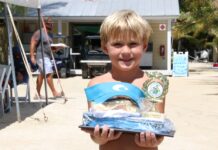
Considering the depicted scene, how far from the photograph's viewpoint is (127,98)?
95.6 inches

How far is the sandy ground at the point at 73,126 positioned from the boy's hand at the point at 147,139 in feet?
13.0

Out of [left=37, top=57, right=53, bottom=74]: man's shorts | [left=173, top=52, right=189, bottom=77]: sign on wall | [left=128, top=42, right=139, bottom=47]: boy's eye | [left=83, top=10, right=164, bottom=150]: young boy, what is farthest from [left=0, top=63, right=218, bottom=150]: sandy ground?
[left=173, top=52, right=189, bottom=77]: sign on wall

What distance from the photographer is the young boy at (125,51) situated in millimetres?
2482

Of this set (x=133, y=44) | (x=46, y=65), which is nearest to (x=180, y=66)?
(x=46, y=65)

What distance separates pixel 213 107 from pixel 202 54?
101 feet

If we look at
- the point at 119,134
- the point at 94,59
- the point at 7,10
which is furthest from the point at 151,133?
the point at 94,59

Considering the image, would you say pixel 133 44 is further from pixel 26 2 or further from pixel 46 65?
pixel 46 65

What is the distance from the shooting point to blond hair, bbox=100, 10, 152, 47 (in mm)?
2480

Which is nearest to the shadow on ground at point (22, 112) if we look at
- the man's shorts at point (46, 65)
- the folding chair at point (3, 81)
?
the folding chair at point (3, 81)

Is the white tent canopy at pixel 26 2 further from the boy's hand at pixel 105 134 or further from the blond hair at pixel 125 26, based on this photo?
the boy's hand at pixel 105 134

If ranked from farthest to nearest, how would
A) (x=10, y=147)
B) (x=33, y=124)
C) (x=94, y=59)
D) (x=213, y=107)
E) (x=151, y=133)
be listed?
(x=94, y=59)
(x=213, y=107)
(x=33, y=124)
(x=10, y=147)
(x=151, y=133)

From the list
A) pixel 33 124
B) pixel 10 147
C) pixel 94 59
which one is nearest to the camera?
pixel 10 147

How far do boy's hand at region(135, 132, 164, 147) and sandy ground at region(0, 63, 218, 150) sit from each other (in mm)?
3953

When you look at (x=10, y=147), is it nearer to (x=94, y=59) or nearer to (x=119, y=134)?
(x=119, y=134)
